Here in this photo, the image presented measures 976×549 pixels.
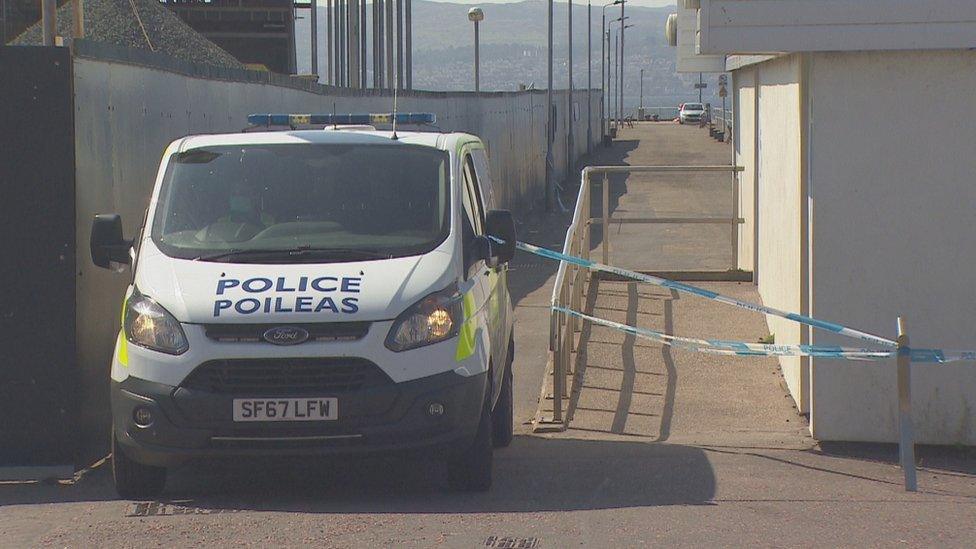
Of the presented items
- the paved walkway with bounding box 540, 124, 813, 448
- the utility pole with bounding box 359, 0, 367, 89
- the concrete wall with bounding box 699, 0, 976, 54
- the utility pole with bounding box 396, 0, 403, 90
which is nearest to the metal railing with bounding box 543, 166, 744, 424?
the paved walkway with bounding box 540, 124, 813, 448

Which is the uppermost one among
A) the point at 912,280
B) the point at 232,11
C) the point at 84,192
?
the point at 232,11

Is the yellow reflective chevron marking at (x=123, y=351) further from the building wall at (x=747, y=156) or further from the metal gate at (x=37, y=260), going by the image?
the building wall at (x=747, y=156)

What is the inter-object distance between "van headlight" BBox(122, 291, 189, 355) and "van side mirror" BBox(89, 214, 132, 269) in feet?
1.33

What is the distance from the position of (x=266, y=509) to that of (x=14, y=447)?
1.75 m

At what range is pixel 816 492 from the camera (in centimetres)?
751

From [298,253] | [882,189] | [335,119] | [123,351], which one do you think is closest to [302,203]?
[298,253]

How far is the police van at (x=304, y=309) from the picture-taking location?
6879mm

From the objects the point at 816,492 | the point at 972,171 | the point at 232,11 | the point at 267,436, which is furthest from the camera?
the point at 232,11

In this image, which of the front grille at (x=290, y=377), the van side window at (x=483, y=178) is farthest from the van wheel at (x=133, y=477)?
the van side window at (x=483, y=178)

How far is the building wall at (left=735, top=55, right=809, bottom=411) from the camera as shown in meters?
10.0

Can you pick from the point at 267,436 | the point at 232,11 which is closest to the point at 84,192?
the point at 267,436

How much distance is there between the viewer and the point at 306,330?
270 inches

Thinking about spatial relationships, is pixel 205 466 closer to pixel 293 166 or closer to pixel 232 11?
pixel 293 166

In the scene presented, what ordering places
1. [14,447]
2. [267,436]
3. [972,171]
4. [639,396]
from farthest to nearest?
1. [639,396]
2. [972,171]
3. [14,447]
4. [267,436]
